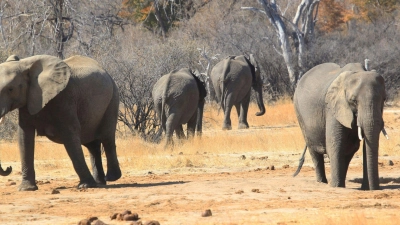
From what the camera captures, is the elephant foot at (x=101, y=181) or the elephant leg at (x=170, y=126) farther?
the elephant leg at (x=170, y=126)

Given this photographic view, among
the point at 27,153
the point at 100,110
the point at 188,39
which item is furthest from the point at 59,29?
the point at 188,39

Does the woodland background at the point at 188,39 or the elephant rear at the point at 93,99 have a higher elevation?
the elephant rear at the point at 93,99

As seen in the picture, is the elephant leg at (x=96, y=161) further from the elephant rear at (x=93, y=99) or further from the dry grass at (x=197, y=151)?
the dry grass at (x=197, y=151)

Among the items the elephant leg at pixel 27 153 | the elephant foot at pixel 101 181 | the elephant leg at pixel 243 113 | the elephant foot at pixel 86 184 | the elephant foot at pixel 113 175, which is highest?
the elephant leg at pixel 27 153

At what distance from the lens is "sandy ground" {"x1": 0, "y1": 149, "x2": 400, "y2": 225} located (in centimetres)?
905

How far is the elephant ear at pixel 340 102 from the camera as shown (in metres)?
11.2

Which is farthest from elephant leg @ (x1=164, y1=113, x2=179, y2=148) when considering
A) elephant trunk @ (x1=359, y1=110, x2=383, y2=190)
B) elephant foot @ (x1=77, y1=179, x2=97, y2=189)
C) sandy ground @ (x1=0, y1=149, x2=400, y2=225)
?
elephant trunk @ (x1=359, y1=110, x2=383, y2=190)

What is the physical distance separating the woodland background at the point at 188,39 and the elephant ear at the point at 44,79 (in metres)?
7.55

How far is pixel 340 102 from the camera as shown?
37.1ft

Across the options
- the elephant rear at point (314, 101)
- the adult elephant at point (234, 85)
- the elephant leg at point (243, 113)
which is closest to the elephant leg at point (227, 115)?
the adult elephant at point (234, 85)

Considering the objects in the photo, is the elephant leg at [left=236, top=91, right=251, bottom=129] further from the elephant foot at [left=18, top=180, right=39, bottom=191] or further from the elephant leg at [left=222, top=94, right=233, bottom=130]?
the elephant foot at [left=18, top=180, right=39, bottom=191]

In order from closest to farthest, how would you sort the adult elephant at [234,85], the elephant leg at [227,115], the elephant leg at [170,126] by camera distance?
the elephant leg at [170,126] < the elephant leg at [227,115] < the adult elephant at [234,85]

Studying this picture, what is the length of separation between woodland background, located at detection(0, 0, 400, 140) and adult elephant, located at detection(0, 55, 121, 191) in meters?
6.97

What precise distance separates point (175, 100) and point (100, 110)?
5.96 m
